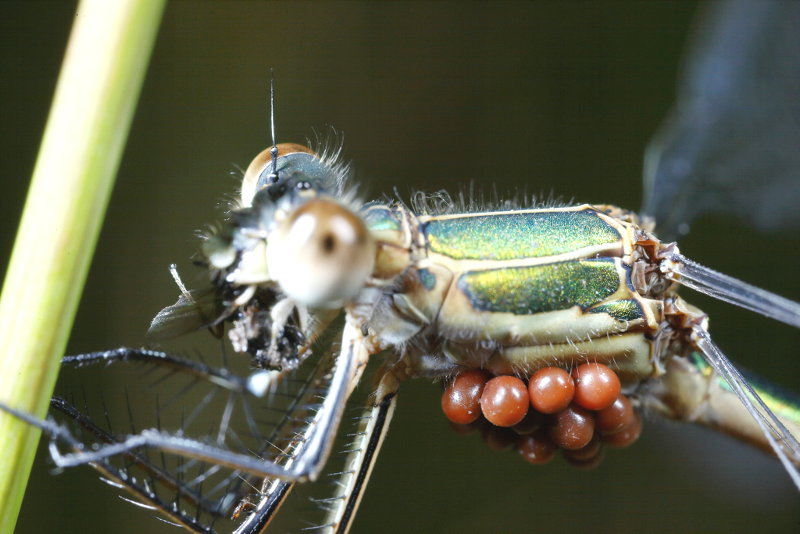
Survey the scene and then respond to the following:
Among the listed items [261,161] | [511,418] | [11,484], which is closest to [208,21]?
[261,161]

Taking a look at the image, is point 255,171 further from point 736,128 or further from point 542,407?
point 736,128

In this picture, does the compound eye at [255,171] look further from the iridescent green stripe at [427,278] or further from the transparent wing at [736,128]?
the transparent wing at [736,128]

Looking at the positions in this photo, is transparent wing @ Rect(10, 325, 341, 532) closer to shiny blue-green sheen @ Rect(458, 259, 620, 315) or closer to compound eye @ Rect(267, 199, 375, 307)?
compound eye @ Rect(267, 199, 375, 307)

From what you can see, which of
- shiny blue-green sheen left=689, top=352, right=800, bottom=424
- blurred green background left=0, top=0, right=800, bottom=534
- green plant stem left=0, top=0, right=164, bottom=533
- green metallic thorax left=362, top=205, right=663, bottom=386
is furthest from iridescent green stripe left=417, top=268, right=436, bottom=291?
blurred green background left=0, top=0, right=800, bottom=534

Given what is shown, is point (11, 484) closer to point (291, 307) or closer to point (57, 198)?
point (57, 198)

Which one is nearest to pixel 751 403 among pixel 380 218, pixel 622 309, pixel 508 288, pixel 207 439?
pixel 622 309

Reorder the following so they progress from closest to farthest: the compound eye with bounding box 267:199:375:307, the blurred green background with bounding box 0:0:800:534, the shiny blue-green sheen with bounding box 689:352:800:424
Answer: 1. the compound eye with bounding box 267:199:375:307
2. the shiny blue-green sheen with bounding box 689:352:800:424
3. the blurred green background with bounding box 0:0:800:534

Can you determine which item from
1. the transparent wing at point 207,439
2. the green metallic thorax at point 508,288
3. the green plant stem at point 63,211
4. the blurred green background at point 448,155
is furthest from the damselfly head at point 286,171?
the blurred green background at point 448,155
